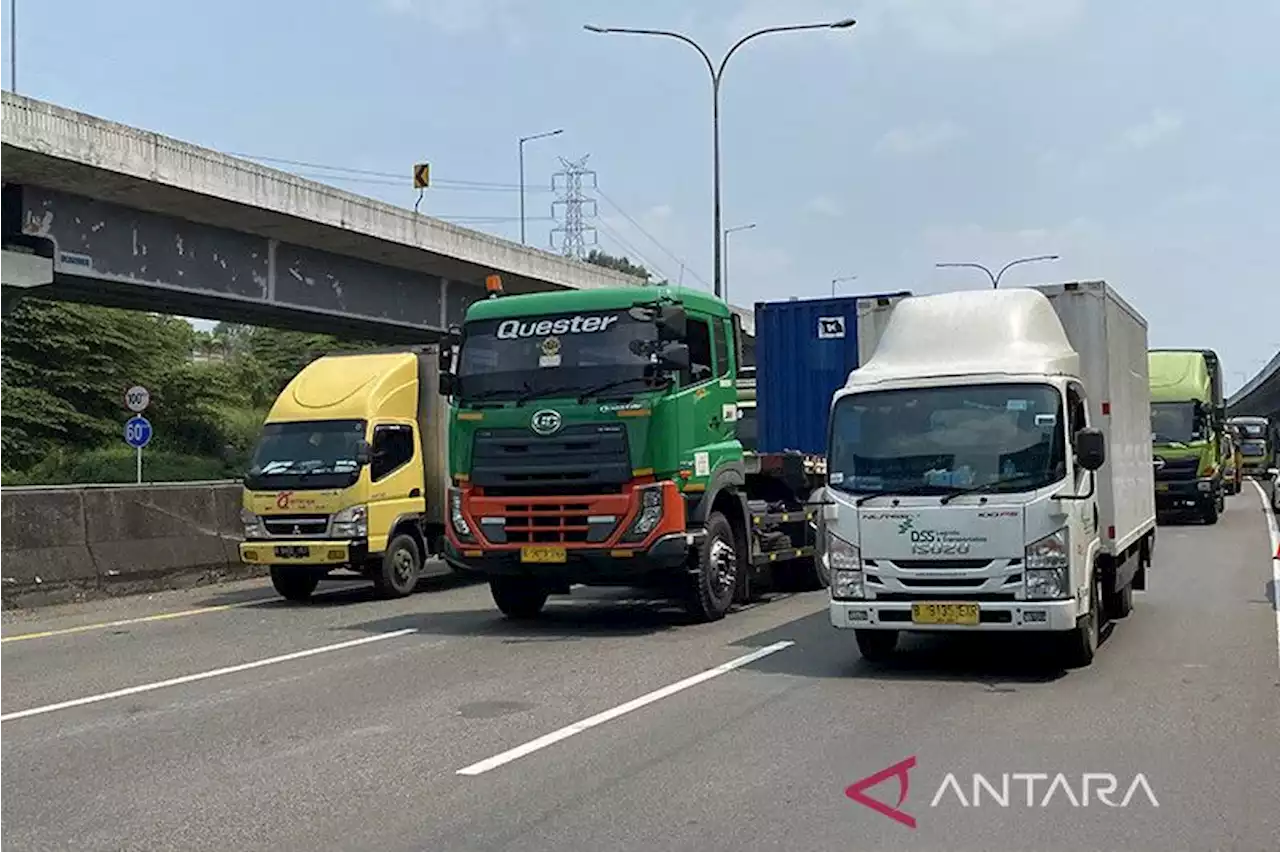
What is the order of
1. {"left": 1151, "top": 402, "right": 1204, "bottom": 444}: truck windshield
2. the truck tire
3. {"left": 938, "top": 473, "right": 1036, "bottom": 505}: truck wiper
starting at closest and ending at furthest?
1. {"left": 938, "top": 473, "right": 1036, "bottom": 505}: truck wiper
2. the truck tire
3. {"left": 1151, "top": 402, "right": 1204, "bottom": 444}: truck windshield

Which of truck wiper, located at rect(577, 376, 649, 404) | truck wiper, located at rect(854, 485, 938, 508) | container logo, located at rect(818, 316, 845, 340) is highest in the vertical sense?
container logo, located at rect(818, 316, 845, 340)

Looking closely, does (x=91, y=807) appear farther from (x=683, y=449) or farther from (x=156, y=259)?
(x=156, y=259)

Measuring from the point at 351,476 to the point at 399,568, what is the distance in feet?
4.63

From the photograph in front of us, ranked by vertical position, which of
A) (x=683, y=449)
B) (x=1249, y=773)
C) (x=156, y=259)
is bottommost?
(x=1249, y=773)

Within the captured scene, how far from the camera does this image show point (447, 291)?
3138 centimetres

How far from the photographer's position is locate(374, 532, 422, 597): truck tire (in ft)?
55.8

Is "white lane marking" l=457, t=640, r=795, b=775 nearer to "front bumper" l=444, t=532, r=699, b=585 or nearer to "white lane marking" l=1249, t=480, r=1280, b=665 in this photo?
"front bumper" l=444, t=532, r=699, b=585

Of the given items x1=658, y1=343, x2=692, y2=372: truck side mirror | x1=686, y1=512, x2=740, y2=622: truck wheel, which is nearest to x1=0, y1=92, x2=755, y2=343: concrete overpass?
x1=658, y1=343, x2=692, y2=372: truck side mirror

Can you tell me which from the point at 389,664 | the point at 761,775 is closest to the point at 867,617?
the point at 761,775

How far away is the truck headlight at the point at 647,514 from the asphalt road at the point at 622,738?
0.98m

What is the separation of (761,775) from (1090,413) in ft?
17.1

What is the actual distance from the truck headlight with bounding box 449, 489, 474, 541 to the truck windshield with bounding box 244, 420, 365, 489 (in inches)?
135

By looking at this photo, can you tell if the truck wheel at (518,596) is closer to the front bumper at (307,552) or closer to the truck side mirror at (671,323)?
the front bumper at (307,552)

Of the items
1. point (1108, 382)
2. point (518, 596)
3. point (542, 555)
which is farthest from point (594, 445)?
point (1108, 382)
